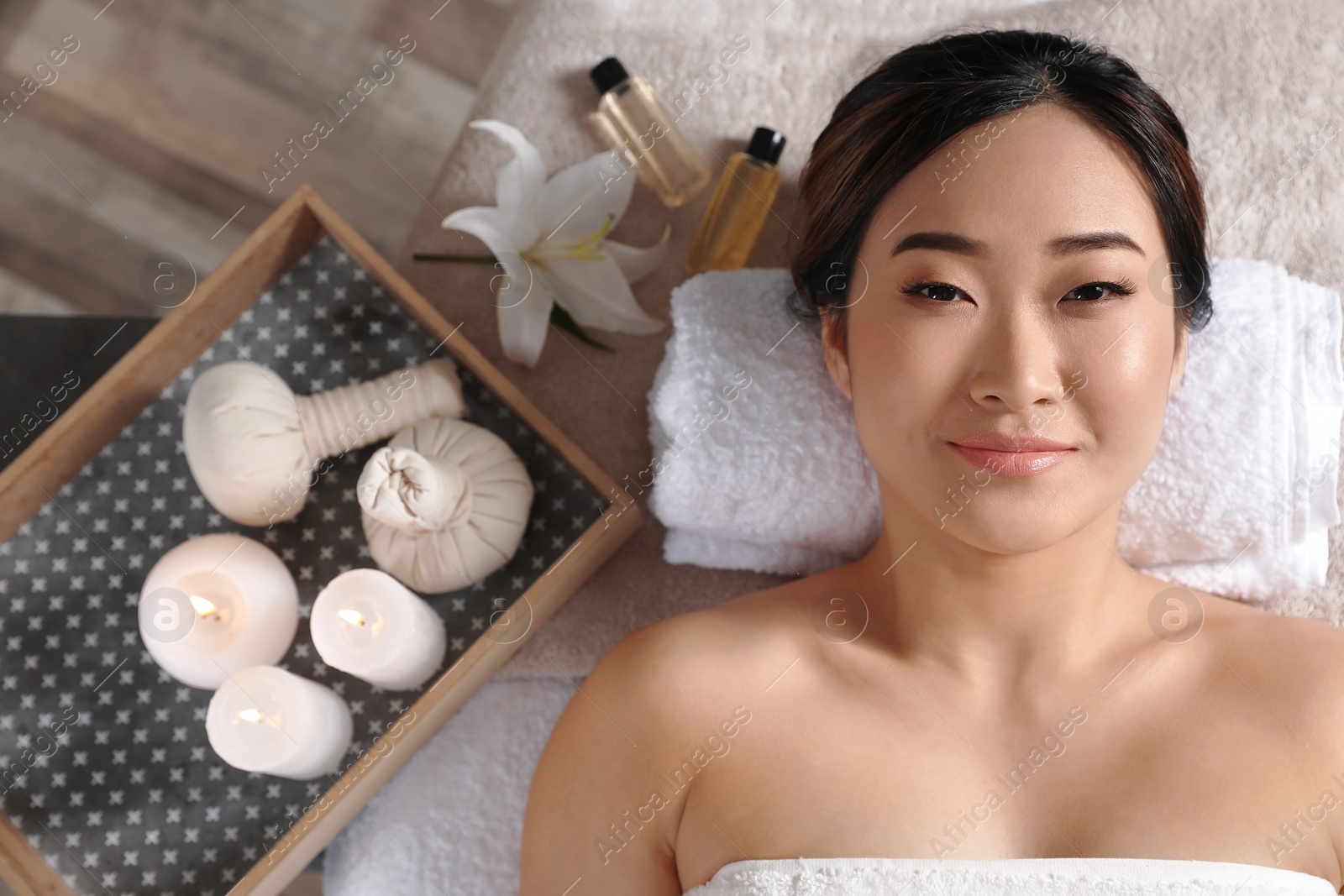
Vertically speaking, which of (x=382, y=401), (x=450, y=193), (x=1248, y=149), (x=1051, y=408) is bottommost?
(x=1248, y=149)

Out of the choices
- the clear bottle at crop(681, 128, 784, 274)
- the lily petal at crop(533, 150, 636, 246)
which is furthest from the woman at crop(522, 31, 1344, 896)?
the lily petal at crop(533, 150, 636, 246)

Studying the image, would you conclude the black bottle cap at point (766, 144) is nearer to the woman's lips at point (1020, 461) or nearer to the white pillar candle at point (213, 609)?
the woman's lips at point (1020, 461)

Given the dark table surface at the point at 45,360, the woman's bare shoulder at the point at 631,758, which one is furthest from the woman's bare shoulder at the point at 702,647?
the dark table surface at the point at 45,360

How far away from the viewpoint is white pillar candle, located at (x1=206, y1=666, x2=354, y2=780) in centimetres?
88

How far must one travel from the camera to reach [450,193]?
1146mm

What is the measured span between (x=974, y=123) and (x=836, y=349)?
243 mm

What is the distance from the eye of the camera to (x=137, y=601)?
1030mm

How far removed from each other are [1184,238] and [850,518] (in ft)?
1.40

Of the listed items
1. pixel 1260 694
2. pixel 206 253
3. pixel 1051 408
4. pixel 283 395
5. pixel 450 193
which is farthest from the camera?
pixel 206 253

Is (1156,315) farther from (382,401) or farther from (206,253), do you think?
(206,253)

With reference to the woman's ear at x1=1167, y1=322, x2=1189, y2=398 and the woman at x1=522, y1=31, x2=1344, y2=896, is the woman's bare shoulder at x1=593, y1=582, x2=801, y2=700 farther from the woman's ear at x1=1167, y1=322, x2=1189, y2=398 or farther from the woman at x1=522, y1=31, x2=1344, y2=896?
the woman's ear at x1=1167, y1=322, x2=1189, y2=398

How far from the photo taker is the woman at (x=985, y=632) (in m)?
0.77

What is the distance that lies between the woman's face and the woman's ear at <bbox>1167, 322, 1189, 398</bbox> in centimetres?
8

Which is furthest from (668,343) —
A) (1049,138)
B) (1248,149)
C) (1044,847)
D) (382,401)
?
(1248,149)
